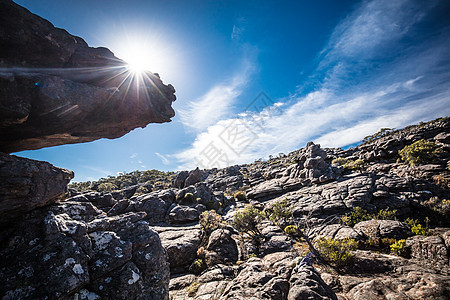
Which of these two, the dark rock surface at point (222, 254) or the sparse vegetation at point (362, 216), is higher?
the dark rock surface at point (222, 254)

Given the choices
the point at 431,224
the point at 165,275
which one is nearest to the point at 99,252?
the point at 165,275

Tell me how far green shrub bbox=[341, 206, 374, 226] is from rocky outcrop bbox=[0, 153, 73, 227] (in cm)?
2965

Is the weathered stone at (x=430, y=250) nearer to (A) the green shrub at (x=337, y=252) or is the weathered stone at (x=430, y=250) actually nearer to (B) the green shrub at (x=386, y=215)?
(A) the green shrub at (x=337, y=252)

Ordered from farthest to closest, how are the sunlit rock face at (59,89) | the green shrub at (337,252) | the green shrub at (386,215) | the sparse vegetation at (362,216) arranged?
the sparse vegetation at (362,216) → the green shrub at (386,215) → the green shrub at (337,252) → the sunlit rock face at (59,89)

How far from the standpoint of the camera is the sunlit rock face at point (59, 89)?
7.47 meters

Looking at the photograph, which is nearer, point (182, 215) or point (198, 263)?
point (198, 263)

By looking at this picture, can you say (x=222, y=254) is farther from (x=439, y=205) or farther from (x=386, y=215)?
(x=439, y=205)

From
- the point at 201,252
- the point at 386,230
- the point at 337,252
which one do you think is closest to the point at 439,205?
the point at 386,230

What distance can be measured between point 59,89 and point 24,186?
18.3ft

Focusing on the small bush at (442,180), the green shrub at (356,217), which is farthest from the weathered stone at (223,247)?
the small bush at (442,180)

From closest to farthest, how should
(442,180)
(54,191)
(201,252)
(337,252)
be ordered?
(54,191) < (337,252) < (201,252) < (442,180)

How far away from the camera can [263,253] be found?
1795cm

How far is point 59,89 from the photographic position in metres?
8.95

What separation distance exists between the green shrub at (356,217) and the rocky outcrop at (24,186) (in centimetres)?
2965
